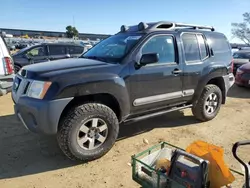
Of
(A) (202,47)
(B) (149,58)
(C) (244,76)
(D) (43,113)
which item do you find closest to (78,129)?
(D) (43,113)

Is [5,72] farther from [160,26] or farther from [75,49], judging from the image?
[75,49]

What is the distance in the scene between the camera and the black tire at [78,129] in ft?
10.1

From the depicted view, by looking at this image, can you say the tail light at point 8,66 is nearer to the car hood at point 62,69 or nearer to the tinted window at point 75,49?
the car hood at point 62,69

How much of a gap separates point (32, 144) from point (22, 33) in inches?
2707

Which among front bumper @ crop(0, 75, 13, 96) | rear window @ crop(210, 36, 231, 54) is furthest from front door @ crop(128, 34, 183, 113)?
front bumper @ crop(0, 75, 13, 96)

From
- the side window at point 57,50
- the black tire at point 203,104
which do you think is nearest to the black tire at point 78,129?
the black tire at point 203,104

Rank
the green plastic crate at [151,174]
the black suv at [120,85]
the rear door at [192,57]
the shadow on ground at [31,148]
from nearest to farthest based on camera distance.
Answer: the green plastic crate at [151,174]
the black suv at [120,85]
the shadow on ground at [31,148]
the rear door at [192,57]

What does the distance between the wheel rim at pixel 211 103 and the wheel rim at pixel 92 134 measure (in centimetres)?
255

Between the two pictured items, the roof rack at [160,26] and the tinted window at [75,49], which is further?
the tinted window at [75,49]

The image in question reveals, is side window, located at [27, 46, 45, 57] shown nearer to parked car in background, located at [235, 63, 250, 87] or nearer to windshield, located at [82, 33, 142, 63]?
windshield, located at [82, 33, 142, 63]

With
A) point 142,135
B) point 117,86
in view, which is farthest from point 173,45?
point 142,135

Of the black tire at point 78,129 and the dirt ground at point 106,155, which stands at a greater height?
the black tire at point 78,129

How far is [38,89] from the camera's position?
3.02 m

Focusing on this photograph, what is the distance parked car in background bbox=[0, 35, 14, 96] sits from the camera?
5.50m
